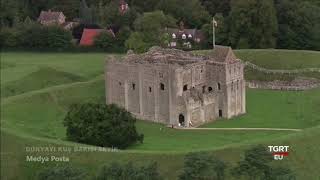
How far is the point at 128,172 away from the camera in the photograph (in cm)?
4203

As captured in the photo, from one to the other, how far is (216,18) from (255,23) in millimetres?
6712

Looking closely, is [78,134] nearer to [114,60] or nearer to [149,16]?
[114,60]

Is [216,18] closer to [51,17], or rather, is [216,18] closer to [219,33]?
[219,33]

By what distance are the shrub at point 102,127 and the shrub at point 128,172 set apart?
6.36 m

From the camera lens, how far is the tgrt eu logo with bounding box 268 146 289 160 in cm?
4725

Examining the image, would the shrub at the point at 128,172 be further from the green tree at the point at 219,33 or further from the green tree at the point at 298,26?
the green tree at the point at 298,26

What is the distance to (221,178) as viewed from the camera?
4269 centimetres

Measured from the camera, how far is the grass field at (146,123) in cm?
4712

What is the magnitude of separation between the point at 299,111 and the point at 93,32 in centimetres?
3812

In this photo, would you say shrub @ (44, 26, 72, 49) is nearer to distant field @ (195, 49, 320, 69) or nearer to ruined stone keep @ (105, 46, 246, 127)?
distant field @ (195, 49, 320, 69)

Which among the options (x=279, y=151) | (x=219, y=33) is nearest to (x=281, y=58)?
(x=219, y=33)

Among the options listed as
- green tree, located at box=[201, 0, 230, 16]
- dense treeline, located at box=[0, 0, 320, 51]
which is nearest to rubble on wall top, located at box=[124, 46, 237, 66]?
dense treeline, located at box=[0, 0, 320, 51]

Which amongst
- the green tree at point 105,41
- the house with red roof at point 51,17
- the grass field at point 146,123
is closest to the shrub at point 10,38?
the house with red roof at point 51,17

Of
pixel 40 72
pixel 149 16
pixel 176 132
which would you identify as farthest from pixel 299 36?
pixel 176 132
